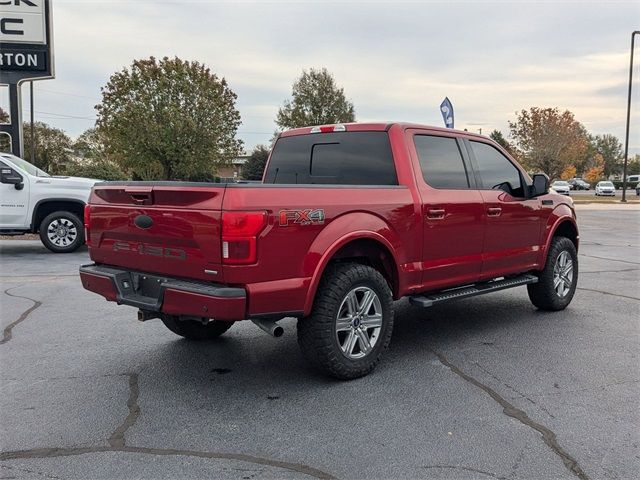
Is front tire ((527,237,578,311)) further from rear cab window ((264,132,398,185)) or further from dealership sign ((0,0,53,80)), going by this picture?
dealership sign ((0,0,53,80))

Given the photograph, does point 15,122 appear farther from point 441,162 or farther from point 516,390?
point 516,390

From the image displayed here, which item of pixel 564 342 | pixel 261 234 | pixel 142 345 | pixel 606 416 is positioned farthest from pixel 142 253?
pixel 564 342

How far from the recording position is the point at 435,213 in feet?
15.7

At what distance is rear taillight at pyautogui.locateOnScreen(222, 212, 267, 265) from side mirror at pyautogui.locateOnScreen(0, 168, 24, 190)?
892 cm

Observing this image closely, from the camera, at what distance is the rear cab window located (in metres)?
4.84

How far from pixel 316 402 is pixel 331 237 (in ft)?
3.75

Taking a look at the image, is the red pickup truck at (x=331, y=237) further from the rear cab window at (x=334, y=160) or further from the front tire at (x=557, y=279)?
the front tire at (x=557, y=279)

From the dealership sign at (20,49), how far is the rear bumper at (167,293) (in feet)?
44.3

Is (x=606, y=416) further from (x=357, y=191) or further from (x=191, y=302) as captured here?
(x=191, y=302)

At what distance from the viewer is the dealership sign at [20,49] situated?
1556cm

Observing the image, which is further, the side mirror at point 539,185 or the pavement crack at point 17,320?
the side mirror at point 539,185

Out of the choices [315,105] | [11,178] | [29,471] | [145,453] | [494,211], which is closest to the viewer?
[29,471]

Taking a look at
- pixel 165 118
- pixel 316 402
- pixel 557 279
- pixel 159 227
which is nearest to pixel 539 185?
pixel 557 279

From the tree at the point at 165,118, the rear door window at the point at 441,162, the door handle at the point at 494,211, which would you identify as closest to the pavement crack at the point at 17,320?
the rear door window at the point at 441,162
